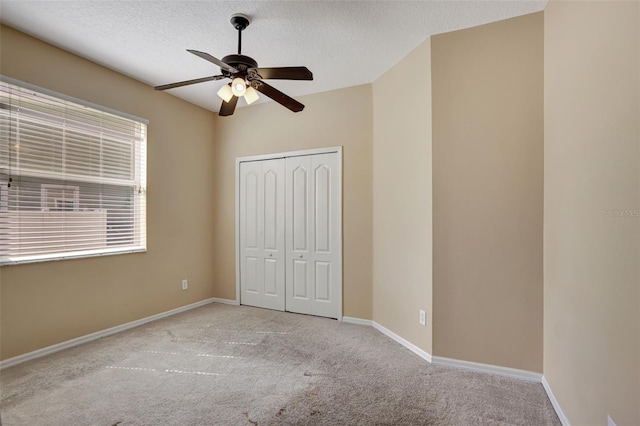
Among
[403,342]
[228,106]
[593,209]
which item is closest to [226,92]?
[228,106]

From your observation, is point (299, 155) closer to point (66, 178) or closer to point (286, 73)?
point (286, 73)

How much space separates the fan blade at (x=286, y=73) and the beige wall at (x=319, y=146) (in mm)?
1565

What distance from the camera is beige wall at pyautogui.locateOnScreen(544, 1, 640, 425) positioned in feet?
4.12

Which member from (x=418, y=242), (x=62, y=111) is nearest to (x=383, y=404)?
(x=418, y=242)

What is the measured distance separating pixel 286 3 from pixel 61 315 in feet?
11.1

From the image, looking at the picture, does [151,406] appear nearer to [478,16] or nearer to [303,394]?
[303,394]

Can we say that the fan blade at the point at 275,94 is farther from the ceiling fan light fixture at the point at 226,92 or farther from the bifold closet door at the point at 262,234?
the bifold closet door at the point at 262,234

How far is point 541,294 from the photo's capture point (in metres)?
2.32

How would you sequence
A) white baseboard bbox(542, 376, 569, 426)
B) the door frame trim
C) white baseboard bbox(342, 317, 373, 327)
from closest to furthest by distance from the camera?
white baseboard bbox(542, 376, 569, 426), white baseboard bbox(342, 317, 373, 327), the door frame trim

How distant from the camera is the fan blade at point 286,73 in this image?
2131 mm

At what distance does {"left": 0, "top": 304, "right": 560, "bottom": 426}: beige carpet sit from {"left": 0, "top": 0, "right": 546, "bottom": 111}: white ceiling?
282cm

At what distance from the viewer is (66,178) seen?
9.53 ft

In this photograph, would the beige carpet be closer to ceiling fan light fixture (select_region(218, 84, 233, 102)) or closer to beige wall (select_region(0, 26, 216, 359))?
beige wall (select_region(0, 26, 216, 359))

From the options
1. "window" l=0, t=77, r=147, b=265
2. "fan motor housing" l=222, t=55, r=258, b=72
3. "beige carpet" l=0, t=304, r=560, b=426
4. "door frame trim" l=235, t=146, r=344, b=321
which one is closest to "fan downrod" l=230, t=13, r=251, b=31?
"fan motor housing" l=222, t=55, r=258, b=72
